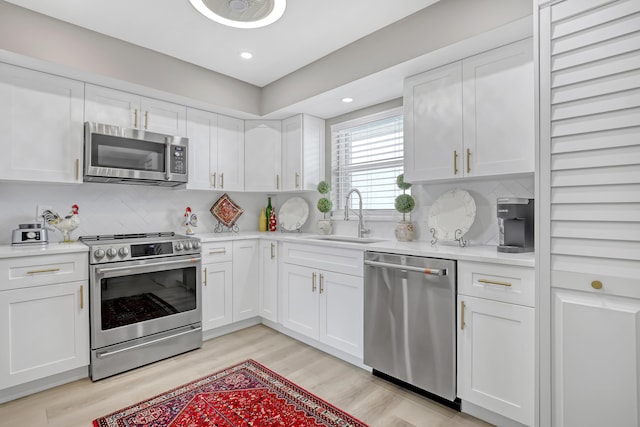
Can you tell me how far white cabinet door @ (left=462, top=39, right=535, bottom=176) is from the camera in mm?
1954

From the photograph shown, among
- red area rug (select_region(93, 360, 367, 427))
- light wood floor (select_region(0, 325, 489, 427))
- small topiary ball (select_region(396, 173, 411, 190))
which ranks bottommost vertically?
light wood floor (select_region(0, 325, 489, 427))

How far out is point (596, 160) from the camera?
1360mm

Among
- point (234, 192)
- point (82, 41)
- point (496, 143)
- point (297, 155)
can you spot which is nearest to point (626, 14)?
point (496, 143)

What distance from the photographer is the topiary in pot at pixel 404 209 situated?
2.71 meters

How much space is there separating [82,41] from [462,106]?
108 inches

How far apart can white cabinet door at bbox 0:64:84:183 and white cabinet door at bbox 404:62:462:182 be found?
255 cm

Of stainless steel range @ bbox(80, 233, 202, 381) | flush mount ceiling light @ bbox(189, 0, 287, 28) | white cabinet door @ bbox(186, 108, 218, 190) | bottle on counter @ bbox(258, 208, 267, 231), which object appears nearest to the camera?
flush mount ceiling light @ bbox(189, 0, 287, 28)

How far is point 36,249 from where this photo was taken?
7.22 ft

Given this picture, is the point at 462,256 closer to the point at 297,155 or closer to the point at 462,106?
the point at 462,106

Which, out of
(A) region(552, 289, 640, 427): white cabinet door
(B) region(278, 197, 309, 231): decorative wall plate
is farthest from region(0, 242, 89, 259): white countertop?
(A) region(552, 289, 640, 427): white cabinet door

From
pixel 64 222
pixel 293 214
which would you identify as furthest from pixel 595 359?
pixel 64 222

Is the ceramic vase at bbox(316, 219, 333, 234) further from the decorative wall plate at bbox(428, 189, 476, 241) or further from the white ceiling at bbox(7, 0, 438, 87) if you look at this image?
the white ceiling at bbox(7, 0, 438, 87)

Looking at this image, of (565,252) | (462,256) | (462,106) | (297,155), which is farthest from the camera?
(297,155)

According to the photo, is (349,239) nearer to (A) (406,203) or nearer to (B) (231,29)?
(A) (406,203)
